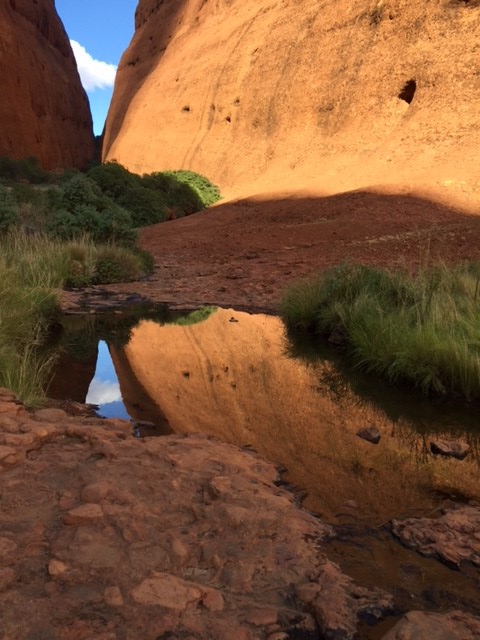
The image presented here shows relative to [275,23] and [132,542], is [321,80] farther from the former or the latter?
[132,542]

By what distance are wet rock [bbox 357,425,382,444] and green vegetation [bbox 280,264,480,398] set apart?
105cm

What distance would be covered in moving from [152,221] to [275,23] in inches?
518

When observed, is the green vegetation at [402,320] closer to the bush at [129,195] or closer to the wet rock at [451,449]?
the wet rock at [451,449]

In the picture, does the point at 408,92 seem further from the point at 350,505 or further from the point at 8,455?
the point at 8,455

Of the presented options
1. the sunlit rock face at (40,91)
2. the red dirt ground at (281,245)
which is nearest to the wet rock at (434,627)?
the red dirt ground at (281,245)

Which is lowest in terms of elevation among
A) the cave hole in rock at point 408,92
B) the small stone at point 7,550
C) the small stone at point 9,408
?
the small stone at point 7,550

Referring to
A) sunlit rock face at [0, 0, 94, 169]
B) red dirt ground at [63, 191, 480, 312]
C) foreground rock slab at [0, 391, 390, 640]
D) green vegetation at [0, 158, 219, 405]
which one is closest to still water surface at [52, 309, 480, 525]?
foreground rock slab at [0, 391, 390, 640]

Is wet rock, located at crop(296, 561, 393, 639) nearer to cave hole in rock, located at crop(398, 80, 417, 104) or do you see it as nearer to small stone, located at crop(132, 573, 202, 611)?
small stone, located at crop(132, 573, 202, 611)

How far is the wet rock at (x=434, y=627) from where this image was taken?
1.78 m

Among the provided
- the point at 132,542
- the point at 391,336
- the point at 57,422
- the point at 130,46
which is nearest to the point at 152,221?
the point at 391,336

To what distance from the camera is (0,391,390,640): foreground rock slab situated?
5.80 ft

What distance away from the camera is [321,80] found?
23.9 m

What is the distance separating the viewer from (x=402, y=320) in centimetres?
554

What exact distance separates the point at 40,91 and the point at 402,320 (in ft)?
144
